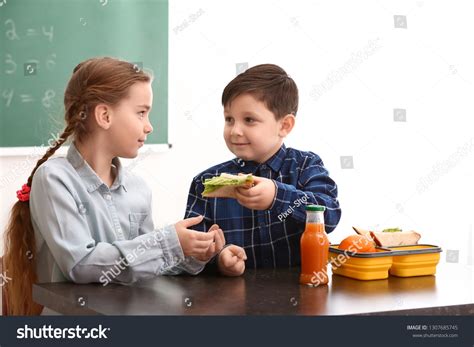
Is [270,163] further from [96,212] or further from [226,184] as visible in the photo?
[96,212]

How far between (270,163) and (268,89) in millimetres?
227

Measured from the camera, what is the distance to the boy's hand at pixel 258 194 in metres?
1.70

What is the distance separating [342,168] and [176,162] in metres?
1.09

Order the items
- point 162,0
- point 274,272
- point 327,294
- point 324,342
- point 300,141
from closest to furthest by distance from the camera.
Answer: point 324,342 → point 327,294 → point 274,272 → point 162,0 → point 300,141

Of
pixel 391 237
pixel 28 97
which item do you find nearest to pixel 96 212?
pixel 391 237

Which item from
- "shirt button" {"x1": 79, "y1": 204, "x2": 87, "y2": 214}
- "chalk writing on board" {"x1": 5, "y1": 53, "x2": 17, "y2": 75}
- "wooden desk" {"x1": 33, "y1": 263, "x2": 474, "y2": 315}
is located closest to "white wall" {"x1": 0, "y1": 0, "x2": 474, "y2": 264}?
"chalk writing on board" {"x1": 5, "y1": 53, "x2": 17, "y2": 75}

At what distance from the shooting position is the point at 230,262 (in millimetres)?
1735

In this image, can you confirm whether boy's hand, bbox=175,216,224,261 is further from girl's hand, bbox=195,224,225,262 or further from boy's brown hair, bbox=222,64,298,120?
boy's brown hair, bbox=222,64,298,120

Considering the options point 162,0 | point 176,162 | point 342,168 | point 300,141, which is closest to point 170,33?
point 162,0

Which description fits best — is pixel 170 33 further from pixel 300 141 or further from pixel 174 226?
pixel 174 226

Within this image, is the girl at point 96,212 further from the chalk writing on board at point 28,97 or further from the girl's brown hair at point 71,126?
the chalk writing on board at point 28,97

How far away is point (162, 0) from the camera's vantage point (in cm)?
373

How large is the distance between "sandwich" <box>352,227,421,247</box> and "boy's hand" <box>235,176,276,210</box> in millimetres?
268

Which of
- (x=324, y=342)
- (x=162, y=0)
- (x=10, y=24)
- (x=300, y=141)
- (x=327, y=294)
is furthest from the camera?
(x=300, y=141)
